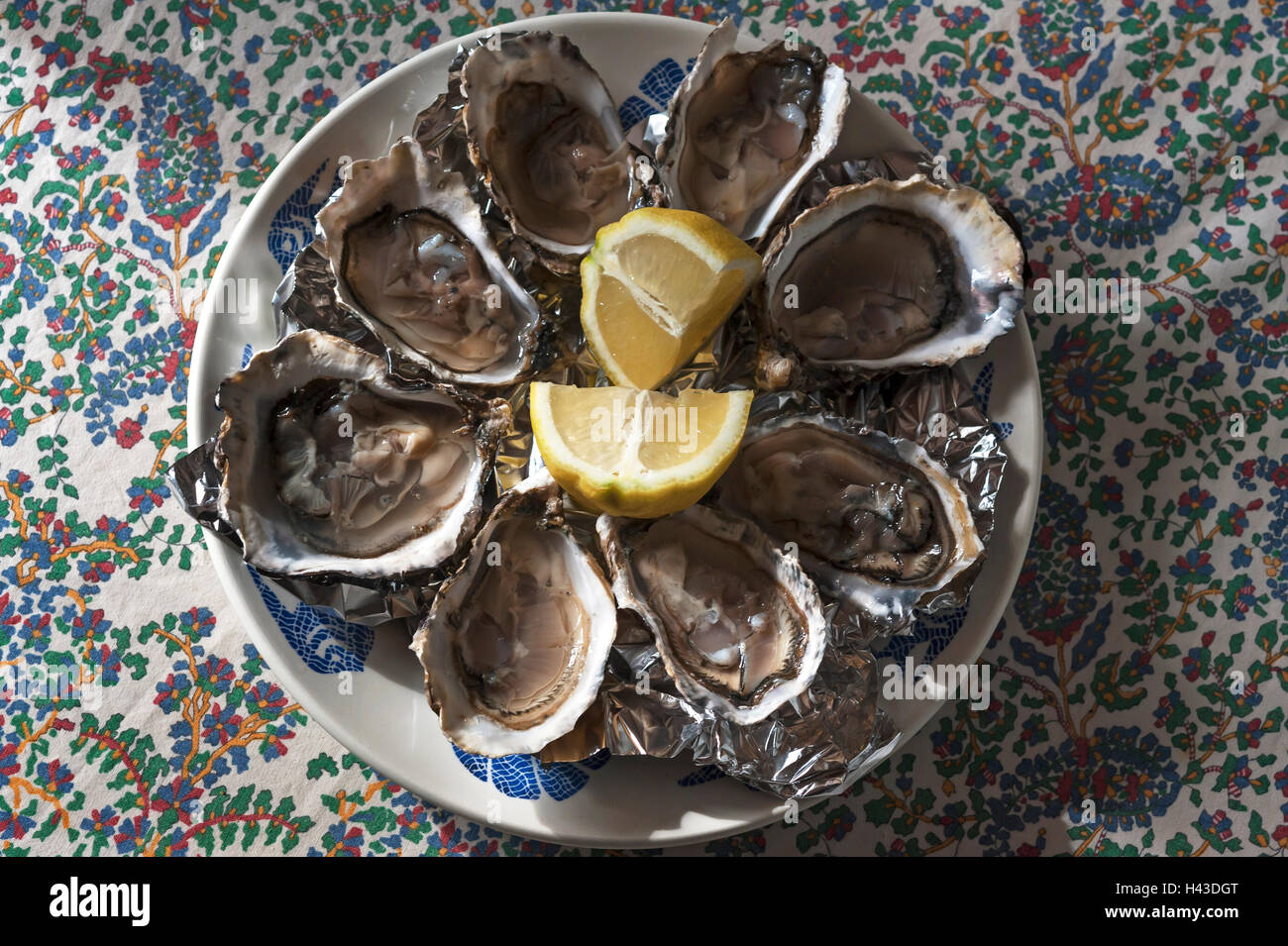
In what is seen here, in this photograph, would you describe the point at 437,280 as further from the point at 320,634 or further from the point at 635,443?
the point at 320,634

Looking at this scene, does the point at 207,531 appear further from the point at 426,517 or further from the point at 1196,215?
the point at 1196,215

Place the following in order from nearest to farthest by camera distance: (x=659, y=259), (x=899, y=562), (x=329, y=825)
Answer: (x=659, y=259), (x=899, y=562), (x=329, y=825)

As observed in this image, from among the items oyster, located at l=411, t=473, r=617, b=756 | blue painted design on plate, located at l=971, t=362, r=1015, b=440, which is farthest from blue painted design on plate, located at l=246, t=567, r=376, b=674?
blue painted design on plate, located at l=971, t=362, r=1015, b=440

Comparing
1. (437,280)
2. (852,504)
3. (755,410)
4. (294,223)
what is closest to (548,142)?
(437,280)

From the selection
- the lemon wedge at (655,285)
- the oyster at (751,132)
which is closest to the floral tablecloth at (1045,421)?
the oyster at (751,132)

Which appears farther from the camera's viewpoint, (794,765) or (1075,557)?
(1075,557)

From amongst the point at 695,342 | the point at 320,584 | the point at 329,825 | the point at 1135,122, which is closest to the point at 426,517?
the point at 320,584

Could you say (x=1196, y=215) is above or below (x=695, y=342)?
above

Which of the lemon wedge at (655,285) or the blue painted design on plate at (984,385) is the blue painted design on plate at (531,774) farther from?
the blue painted design on plate at (984,385)
